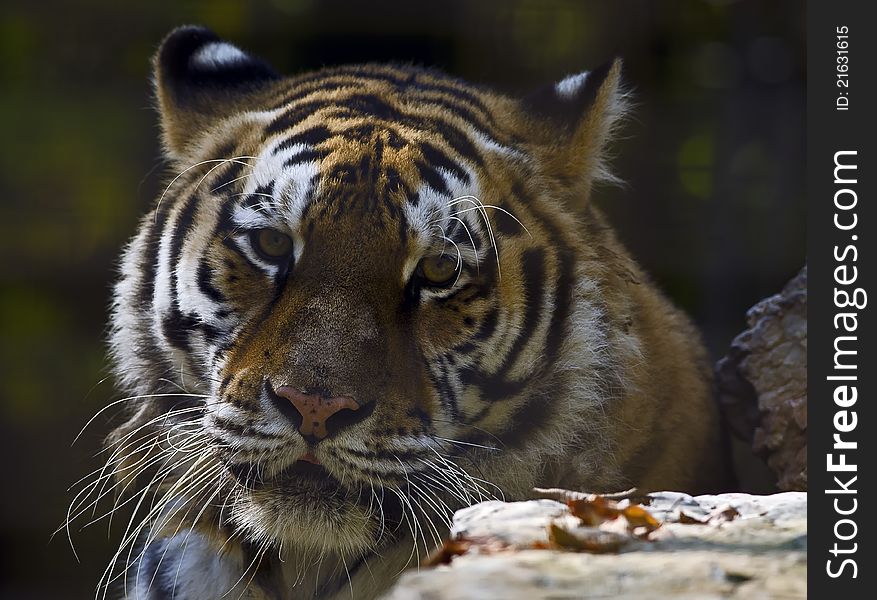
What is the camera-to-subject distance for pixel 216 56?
1768 mm

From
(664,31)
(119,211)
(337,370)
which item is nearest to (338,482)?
(337,370)

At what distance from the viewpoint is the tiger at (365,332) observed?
54.9 inches

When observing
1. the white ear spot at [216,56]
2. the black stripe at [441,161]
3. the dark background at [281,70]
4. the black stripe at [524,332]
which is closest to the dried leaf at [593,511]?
the black stripe at [524,332]

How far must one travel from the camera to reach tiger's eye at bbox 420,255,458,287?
146 centimetres

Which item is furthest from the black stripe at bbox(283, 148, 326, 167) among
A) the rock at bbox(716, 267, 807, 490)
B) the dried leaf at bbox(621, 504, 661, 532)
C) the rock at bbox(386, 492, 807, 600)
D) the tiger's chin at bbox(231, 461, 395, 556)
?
the rock at bbox(716, 267, 807, 490)

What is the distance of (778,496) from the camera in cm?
Result: 135

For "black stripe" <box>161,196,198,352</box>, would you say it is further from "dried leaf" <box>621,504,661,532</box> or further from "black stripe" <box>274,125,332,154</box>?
"dried leaf" <box>621,504,661,532</box>

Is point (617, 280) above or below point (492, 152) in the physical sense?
below

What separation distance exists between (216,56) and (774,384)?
1.14 m

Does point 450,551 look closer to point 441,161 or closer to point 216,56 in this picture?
point 441,161

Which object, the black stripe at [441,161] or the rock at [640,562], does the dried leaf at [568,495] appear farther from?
the black stripe at [441,161]

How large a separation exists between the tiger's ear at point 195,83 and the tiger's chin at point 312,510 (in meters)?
0.63

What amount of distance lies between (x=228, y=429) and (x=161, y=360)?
11.8 inches

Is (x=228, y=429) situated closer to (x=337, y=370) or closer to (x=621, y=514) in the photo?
(x=337, y=370)
